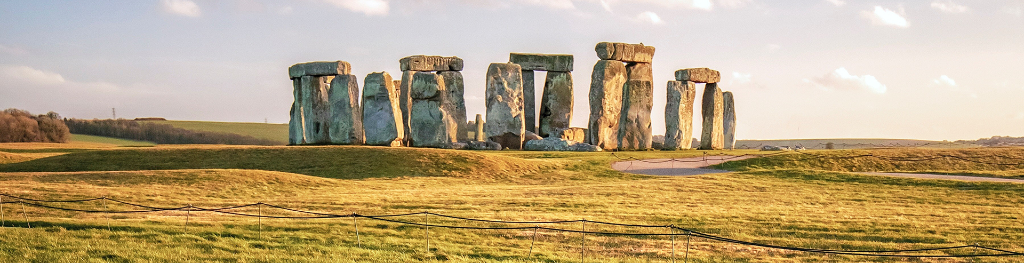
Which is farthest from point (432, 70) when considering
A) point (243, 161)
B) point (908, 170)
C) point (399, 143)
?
point (908, 170)

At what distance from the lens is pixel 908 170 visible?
30672 mm

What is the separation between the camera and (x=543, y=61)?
44.2 metres

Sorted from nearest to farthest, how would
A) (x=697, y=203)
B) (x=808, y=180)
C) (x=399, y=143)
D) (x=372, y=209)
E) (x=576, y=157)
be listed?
1. (x=372, y=209)
2. (x=697, y=203)
3. (x=808, y=180)
4. (x=576, y=157)
5. (x=399, y=143)

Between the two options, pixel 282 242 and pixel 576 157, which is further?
pixel 576 157

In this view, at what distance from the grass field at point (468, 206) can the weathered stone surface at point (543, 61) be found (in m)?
10.6

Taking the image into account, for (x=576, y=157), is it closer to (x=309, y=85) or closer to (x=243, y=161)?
(x=243, y=161)

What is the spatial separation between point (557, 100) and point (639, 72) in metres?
4.23

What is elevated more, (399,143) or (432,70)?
(432,70)

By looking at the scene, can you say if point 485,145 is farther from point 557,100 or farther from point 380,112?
point 557,100

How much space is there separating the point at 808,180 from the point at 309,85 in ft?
78.2

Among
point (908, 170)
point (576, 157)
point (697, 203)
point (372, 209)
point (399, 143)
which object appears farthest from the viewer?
point (399, 143)

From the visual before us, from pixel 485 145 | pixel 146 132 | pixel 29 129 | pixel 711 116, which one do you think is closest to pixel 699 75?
pixel 711 116

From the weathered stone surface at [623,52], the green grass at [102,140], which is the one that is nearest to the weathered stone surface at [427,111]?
the weathered stone surface at [623,52]

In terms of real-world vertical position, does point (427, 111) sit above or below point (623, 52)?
below
